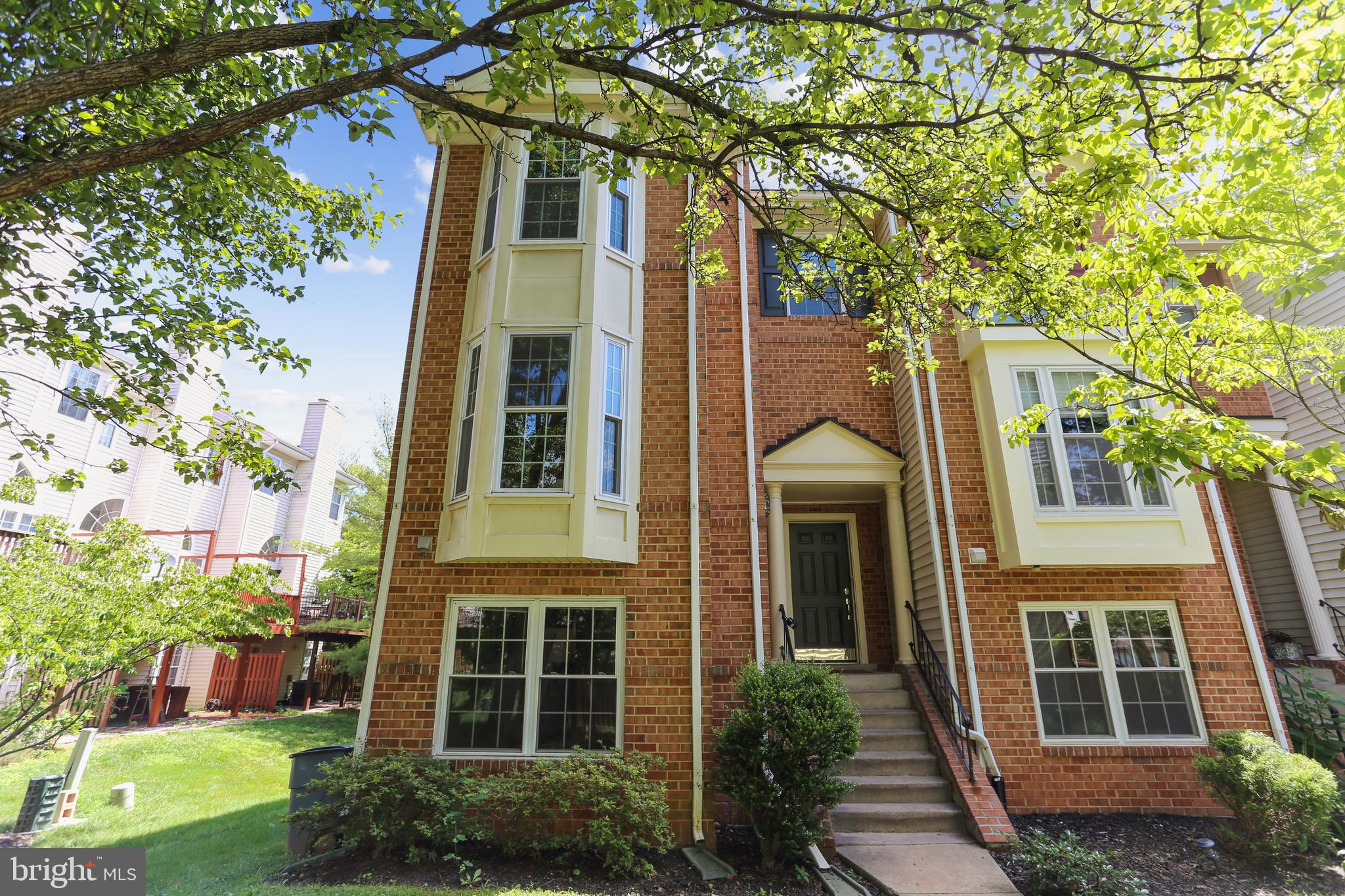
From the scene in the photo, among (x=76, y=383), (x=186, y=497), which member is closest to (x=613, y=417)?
(x=76, y=383)

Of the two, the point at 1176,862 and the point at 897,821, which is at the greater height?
the point at 897,821

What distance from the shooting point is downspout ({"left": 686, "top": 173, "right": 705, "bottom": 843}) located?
6.55 meters

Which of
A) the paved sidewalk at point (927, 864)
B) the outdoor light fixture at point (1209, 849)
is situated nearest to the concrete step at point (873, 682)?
the paved sidewalk at point (927, 864)

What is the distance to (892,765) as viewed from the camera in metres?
7.28

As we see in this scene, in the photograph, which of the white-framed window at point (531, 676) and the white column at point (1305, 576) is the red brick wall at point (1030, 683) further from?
the white-framed window at point (531, 676)

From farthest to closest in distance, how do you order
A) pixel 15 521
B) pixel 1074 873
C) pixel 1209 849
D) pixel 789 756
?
pixel 15 521
pixel 1209 849
pixel 789 756
pixel 1074 873

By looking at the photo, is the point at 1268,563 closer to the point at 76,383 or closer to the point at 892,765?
the point at 892,765

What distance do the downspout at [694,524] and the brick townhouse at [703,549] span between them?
3cm

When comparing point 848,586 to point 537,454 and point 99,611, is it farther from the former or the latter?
point 99,611

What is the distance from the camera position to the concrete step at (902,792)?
6.88 m

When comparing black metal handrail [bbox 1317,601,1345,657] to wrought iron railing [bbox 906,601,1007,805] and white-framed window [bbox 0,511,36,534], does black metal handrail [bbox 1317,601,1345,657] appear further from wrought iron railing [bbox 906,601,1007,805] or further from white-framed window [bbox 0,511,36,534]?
white-framed window [bbox 0,511,36,534]

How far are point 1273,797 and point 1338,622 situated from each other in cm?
558

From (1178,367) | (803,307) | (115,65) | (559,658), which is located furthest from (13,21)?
(1178,367)

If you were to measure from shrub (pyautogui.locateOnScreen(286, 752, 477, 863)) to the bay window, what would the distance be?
334cm
